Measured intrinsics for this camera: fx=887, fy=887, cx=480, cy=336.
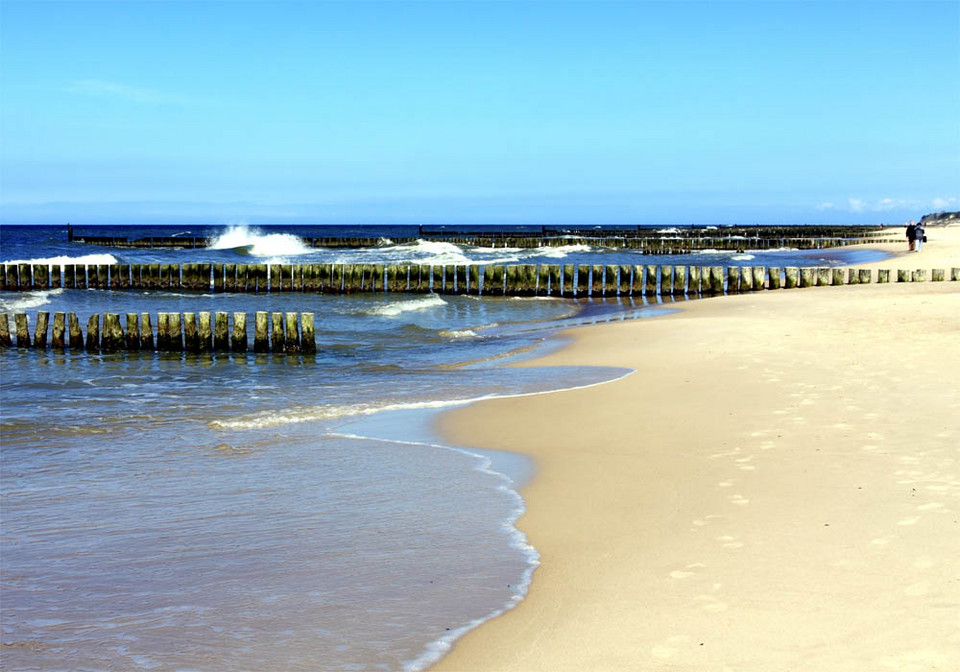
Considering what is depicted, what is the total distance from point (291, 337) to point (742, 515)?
38.9 feet

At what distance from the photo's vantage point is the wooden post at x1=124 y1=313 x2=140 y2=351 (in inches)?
643

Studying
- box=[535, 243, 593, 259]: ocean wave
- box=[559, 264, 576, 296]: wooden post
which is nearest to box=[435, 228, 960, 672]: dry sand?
box=[559, 264, 576, 296]: wooden post

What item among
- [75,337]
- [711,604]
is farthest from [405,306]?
[711,604]

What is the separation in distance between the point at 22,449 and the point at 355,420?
3.17 meters

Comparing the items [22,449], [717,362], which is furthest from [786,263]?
[22,449]

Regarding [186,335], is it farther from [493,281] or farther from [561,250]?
[561,250]

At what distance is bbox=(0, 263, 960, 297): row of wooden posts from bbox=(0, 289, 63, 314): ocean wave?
256 centimetres

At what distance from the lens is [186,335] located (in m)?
16.3

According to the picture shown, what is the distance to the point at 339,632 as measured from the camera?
4070 millimetres

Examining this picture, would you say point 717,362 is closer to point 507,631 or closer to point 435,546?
point 435,546

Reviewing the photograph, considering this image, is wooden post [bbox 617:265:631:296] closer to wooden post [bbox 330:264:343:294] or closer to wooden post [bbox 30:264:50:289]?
wooden post [bbox 330:264:343:294]

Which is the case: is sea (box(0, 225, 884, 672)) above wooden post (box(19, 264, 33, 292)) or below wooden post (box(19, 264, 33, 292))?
below

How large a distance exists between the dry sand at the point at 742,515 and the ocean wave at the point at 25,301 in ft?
67.0

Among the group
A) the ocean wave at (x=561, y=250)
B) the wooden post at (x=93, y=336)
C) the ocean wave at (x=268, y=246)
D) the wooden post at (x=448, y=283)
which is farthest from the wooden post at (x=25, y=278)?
the ocean wave at (x=561, y=250)
